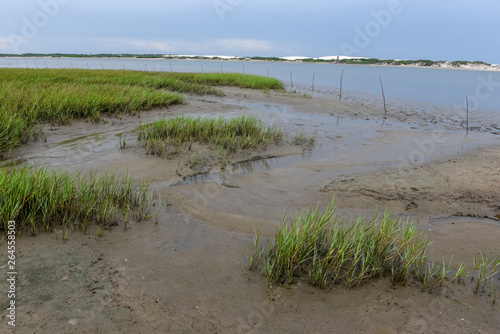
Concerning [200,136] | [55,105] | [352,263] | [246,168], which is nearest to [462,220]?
[352,263]

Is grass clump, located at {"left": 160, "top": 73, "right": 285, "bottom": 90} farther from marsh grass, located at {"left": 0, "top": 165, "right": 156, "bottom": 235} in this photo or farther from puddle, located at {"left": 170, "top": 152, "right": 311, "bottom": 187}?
marsh grass, located at {"left": 0, "top": 165, "right": 156, "bottom": 235}

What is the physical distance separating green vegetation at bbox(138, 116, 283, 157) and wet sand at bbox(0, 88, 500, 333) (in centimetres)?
39

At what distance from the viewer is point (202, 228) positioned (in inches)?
165

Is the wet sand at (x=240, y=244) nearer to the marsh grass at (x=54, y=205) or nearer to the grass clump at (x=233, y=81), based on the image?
the marsh grass at (x=54, y=205)

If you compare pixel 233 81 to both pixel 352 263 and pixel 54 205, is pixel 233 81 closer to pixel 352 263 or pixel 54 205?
pixel 54 205

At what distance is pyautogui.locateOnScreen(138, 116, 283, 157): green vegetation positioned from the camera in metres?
7.29

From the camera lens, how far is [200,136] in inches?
318

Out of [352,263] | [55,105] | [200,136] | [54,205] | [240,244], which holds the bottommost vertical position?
[240,244]

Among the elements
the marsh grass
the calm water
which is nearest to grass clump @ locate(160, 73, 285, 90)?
the calm water

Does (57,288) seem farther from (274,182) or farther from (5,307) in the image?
(274,182)

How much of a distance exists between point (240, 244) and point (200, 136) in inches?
186

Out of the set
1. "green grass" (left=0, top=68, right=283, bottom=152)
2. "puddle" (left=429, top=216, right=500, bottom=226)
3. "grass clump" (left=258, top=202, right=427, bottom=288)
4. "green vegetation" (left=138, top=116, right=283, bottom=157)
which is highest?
"green grass" (left=0, top=68, right=283, bottom=152)

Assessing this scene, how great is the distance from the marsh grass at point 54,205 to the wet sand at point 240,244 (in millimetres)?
207

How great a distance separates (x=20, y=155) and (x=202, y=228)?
196 inches
